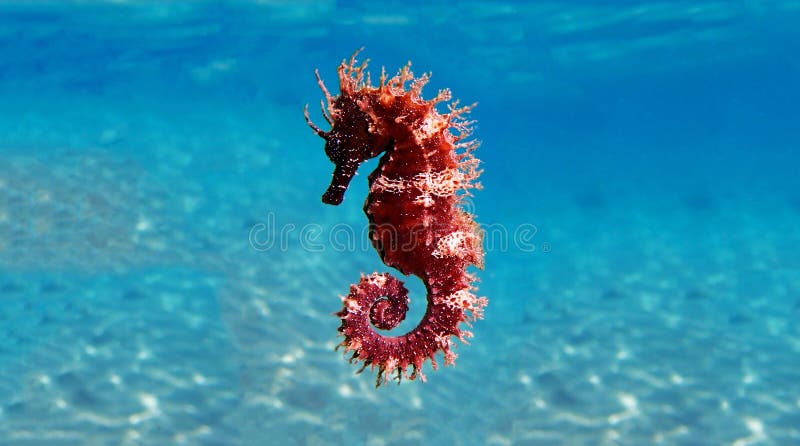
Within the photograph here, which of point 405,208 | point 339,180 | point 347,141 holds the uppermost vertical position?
point 347,141

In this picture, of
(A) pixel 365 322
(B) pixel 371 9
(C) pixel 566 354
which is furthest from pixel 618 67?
(A) pixel 365 322

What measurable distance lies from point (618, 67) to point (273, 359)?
79.3ft

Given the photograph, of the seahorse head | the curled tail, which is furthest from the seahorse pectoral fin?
the curled tail

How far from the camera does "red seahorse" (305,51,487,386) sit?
2.66 m

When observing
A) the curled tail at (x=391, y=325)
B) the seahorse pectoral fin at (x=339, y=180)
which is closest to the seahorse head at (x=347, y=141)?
the seahorse pectoral fin at (x=339, y=180)

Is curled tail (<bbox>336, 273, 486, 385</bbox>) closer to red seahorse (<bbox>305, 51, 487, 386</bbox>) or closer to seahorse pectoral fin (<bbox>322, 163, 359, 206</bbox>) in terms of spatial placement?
red seahorse (<bbox>305, 51, 487, 386</bbox>)

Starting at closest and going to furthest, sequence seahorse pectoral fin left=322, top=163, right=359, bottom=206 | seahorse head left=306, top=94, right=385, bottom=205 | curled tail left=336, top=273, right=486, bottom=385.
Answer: curled tail left=336, top=273, right=486, bottom=385 → seahorse head left=306, top=94, right=385, bottom=205 → seahorse pectoral fin left=322, top=163, right=359, bottom=206

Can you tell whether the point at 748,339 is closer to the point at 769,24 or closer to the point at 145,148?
the point at 145,148

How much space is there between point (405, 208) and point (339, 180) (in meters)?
0.42

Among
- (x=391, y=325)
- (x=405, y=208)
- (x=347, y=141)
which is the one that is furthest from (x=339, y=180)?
(x=391, y=325)

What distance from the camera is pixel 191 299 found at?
920 centimetres

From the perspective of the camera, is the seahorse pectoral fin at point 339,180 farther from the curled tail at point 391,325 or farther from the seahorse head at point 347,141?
the curled tail at point 391,325

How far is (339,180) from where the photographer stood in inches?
112

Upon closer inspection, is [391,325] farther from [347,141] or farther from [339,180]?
[347,141]
